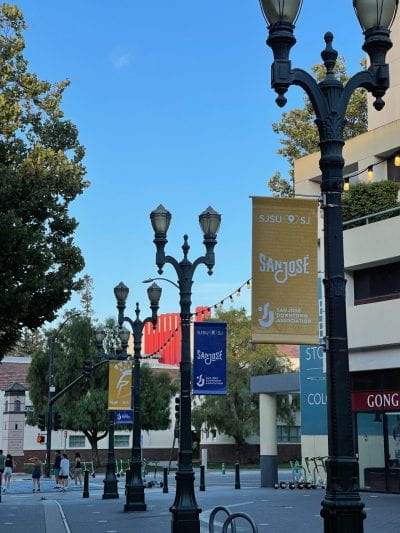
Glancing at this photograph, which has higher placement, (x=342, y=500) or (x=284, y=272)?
(x=284, y=272)

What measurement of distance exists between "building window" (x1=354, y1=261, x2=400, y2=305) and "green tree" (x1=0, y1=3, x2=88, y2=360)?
39.9 feet

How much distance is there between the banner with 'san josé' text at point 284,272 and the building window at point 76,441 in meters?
60.1

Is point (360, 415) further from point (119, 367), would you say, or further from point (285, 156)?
point (285, 156)

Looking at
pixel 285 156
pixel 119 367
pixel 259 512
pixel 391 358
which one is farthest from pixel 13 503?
pixel 285 156

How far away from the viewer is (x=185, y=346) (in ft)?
50.5

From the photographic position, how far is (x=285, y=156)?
154 ft

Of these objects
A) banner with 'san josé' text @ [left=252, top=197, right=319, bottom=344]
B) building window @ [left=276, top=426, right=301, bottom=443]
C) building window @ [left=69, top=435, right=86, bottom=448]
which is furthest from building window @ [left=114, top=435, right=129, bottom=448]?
banner with 'san josé' text @ [left=252, top=197, right=319, bottom=344]

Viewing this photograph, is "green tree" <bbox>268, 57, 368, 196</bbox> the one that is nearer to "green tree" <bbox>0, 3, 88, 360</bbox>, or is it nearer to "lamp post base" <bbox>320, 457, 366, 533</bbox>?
"green tree" <bbox>0, 3, 88, 360</bbox>

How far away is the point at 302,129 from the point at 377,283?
67.0 ft

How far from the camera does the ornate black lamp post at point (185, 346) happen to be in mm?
14516

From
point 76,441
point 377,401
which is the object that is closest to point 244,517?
point 377,401

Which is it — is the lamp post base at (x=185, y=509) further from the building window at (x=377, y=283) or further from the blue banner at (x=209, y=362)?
the building window at (x=377, y=283)

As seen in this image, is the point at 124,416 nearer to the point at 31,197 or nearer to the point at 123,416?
the point at 123,416

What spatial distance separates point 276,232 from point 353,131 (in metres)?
38.9
